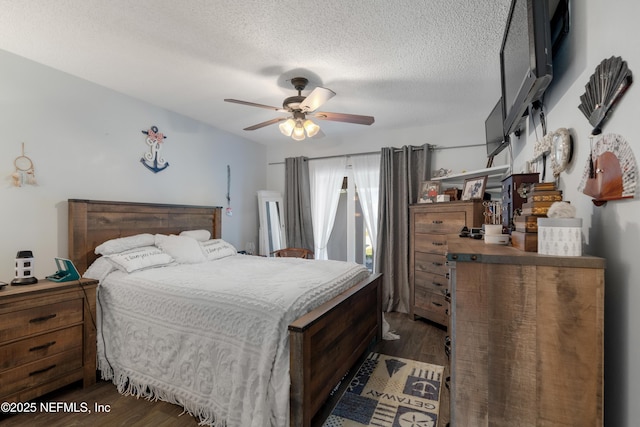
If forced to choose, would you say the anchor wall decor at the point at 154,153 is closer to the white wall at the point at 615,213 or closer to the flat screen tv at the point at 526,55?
the flat screen tv at the point at 526,55

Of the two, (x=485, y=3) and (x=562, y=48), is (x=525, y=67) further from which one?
(x=485, y=3)

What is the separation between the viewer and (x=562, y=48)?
4.36ft

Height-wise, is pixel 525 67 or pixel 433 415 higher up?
pixel 525 67

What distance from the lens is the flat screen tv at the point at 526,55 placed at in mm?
1090

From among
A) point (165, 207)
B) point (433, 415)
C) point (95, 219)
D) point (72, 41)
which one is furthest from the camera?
point (165, 207)

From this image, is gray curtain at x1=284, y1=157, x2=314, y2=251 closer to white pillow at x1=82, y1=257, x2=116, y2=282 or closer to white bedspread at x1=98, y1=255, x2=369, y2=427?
white bedspread at x1=98, y1=255, x2=369, y2=427

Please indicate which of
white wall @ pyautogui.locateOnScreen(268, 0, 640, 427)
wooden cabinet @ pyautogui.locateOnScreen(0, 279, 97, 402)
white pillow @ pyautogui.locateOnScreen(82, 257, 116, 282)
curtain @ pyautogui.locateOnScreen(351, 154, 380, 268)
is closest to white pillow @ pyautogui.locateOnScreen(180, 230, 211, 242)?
white pillow @ pyautogui.locateOnScreen(82, 257, 116, 282)

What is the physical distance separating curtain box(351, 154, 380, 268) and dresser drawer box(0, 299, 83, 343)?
326cm

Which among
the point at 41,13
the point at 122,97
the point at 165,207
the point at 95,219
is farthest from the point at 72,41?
the point at 165,207

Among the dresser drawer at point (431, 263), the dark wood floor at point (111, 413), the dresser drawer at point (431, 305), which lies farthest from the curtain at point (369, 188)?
the dark wood floor at point (111, 413)

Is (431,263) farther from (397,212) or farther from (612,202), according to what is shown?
(612,202)

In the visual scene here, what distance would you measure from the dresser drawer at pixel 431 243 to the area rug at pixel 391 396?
48.1 inches

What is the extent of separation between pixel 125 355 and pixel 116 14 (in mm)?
2247

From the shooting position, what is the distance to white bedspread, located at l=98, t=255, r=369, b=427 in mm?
1557
